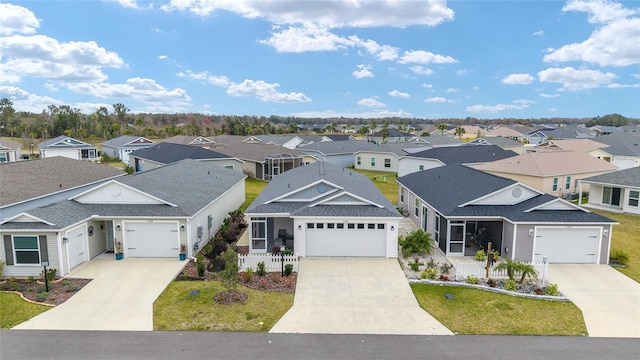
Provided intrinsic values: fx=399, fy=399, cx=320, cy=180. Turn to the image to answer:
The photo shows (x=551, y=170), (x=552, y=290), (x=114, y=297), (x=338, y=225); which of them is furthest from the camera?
(x=551, y=170)

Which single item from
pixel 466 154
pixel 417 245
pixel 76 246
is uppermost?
pixel 466 154

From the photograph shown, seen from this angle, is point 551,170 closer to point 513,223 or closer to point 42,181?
point 513,223

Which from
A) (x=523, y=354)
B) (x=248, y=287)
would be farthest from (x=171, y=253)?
(x=523, y=354)

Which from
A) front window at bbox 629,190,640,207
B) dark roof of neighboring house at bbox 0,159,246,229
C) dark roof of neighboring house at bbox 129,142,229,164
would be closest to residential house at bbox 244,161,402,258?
dark roof of neighboring house at bbox 0,159,246,229

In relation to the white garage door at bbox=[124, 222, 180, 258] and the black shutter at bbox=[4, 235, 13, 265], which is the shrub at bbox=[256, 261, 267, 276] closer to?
the white garage door at bbox=[124, 222, 180, 258]

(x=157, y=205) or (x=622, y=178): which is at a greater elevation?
(x=622, y=178)

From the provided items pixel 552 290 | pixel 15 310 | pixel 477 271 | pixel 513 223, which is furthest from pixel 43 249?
pixel 513 223
